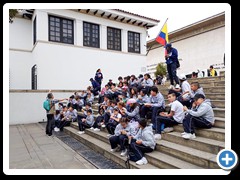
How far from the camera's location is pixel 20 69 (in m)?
14.9

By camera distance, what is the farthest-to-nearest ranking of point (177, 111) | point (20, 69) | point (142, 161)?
point (20, 69) → point (177, 111) → point (142, 161)

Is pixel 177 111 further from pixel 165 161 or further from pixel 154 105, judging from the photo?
pixel 165 161

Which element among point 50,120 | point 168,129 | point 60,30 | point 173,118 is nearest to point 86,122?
point 50,120

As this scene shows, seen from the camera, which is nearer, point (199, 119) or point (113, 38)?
point (199, 119)

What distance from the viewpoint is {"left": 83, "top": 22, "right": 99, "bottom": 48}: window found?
604 inches

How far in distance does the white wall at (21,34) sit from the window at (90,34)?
4.34m

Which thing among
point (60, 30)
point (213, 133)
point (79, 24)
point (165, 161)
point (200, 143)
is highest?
point (79, 24)

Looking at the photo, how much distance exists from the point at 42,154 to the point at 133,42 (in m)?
14.2

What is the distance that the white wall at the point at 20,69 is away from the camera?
14.5 meters

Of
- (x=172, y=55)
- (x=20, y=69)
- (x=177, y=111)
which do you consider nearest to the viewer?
(x=177, y=111)

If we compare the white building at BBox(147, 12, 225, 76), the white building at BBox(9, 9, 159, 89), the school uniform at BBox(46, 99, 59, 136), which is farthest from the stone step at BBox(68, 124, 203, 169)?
the white building at BBox(147, 12, 225, 76)

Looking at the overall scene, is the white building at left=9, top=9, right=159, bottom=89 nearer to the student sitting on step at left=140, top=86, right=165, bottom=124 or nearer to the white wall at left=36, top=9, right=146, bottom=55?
the white wall at left=36, top=9, right=146, bottom=55

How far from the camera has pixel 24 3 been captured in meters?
3.17

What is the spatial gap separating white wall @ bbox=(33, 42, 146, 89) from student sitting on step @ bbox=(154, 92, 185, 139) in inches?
393
